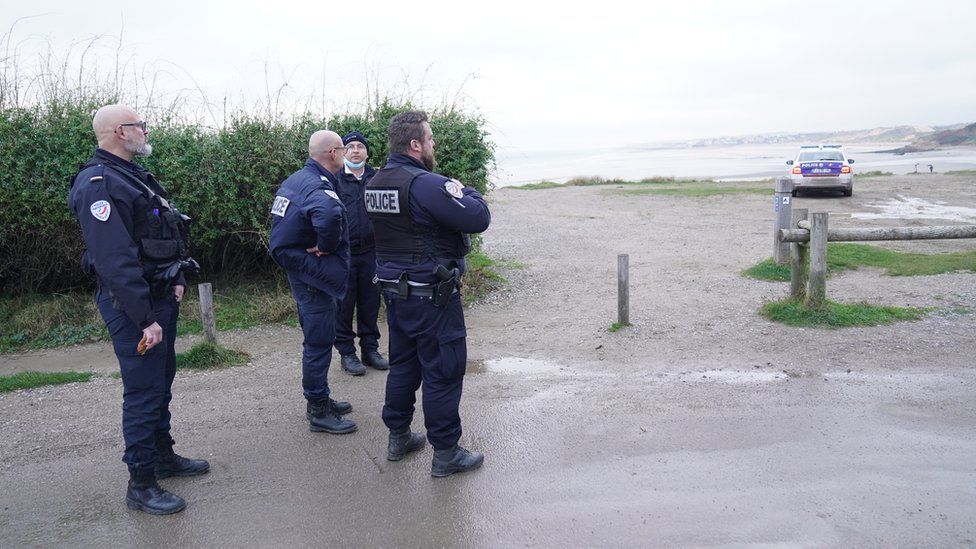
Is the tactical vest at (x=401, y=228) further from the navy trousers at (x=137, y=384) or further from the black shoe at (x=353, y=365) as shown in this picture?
the black shoe at (x=353, y=365)

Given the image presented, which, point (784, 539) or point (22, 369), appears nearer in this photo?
point (784, 539)

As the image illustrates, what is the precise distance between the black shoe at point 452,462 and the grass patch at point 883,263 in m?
6.79

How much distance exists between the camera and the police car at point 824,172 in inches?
843

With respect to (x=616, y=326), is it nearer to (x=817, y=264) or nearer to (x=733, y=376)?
Answer: (x=733, y=376)

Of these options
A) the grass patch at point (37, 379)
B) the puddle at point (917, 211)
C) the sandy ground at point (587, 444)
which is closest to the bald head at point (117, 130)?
the sandy ground at point (587, 444)

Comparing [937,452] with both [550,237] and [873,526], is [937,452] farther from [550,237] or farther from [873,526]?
[550,237]

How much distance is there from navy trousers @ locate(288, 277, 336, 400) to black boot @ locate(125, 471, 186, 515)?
4.21 feet

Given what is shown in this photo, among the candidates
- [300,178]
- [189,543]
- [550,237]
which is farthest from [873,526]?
[550,237]

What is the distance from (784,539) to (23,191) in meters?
8.20

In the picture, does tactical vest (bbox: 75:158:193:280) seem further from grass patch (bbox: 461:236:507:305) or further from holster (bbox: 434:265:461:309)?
grass patch (bbox: 461:236:507:305)

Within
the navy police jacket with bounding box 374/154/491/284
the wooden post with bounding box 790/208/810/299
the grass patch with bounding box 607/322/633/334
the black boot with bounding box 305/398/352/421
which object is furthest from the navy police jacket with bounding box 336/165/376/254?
the wooden post with bounding box 790/208/810/299

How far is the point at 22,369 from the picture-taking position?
23.6 ft

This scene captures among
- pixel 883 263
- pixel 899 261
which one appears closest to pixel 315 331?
pixel 883 263

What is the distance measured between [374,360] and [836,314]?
4.82 m
